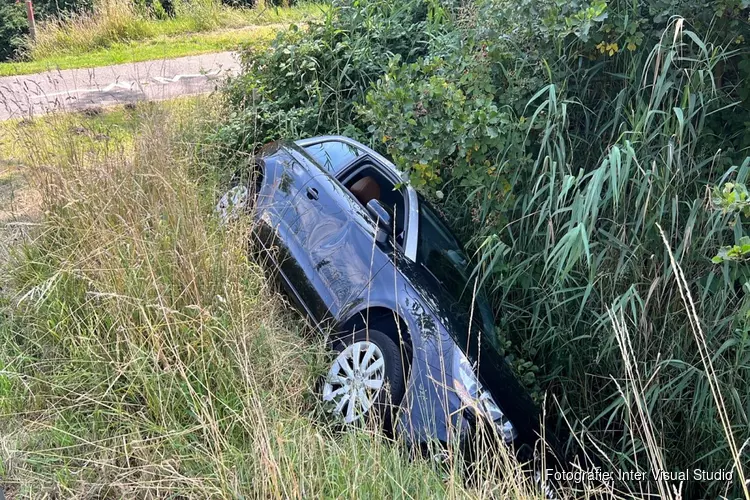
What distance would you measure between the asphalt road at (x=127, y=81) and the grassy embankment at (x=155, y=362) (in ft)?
10.9

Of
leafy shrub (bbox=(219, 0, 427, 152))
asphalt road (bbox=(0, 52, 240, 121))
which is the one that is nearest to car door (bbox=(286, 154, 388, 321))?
leafy shrub (bbox=(219, 0, 427, 152))

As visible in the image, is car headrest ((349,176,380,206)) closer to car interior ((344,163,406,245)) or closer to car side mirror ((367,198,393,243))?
car interior ((344,163,406,245))

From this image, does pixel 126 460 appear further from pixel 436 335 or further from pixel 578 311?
pixel 578 311

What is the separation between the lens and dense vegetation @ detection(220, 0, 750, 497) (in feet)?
10.5

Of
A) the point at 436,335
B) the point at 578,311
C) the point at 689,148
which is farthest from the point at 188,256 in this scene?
the point at 689,148

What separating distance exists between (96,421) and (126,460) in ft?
1.11

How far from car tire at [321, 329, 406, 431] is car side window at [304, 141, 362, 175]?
5.39ft

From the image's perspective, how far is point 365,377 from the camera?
127 inches

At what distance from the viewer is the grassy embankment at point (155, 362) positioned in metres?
2.39

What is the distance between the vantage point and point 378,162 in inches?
177

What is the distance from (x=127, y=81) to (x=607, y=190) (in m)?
8.43

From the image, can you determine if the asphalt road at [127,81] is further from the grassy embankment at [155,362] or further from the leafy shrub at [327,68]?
the grassy embankment at [155,362]

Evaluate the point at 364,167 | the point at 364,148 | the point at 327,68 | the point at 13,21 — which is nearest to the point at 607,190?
the point at 364,167

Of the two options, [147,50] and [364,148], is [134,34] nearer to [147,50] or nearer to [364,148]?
[147,50]
